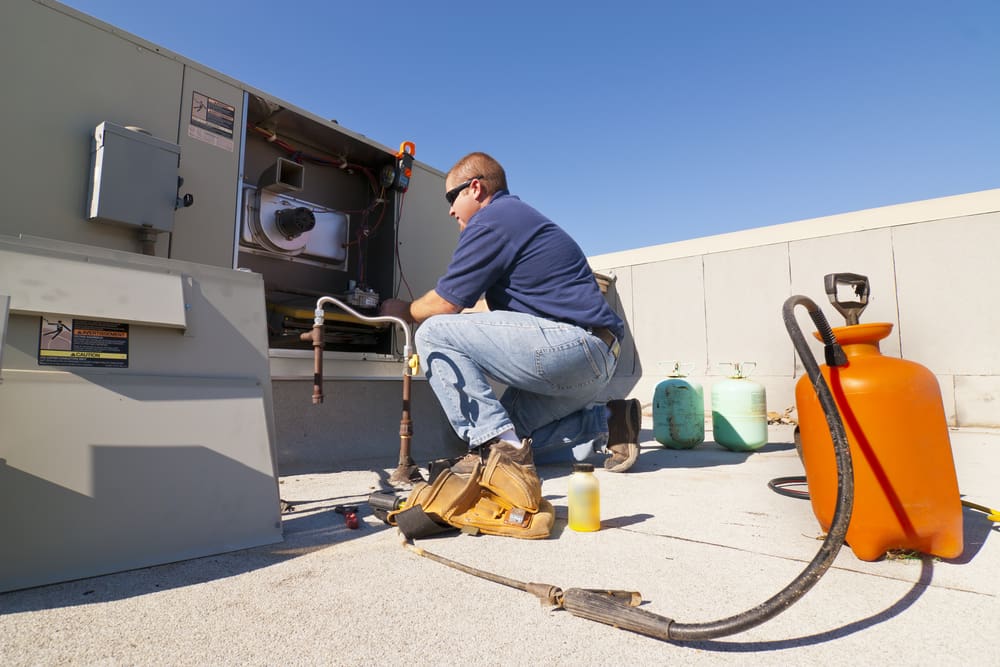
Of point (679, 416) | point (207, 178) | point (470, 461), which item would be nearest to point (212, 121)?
point (207, 178)

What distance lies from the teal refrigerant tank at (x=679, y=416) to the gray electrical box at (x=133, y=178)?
2390mm

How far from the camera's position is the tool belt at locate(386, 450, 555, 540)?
1.16 metres

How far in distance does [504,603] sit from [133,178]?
1.69 meters

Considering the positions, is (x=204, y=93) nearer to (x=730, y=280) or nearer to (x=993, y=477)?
(x=993, y=477)

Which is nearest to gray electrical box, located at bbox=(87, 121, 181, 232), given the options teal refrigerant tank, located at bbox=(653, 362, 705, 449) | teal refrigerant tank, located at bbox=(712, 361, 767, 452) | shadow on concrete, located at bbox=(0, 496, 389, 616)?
shadow on concrete, located at bbox=(0, 496, 389, 616)

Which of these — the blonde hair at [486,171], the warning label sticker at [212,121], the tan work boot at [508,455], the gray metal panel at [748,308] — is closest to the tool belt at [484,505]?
the tan work boot at [508,455]

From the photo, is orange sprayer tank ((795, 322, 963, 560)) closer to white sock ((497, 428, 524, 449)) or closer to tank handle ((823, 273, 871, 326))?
tank handle ((823, 273, 871, 326))

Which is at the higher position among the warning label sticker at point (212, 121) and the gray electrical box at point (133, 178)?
the warning label sticker at point (212, 121)

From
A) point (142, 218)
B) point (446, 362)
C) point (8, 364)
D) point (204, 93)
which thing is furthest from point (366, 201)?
point (8, 364)

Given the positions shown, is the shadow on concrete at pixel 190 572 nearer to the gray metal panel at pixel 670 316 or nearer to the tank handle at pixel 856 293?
the tank handle at pixel 856 293

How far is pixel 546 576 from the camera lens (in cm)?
94

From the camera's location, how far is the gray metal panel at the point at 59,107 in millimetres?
1497

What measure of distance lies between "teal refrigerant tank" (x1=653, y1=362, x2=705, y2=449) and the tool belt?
178 centimetres

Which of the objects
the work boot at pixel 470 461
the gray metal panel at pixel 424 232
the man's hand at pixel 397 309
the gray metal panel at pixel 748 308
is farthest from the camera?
the gray metal panel at pixel 748 308
